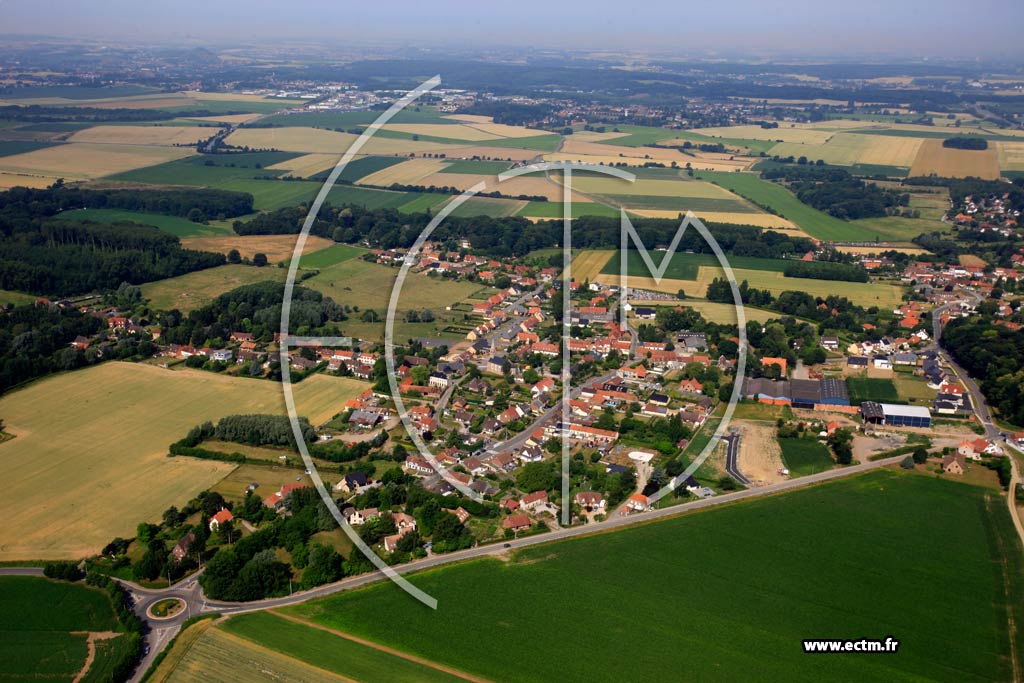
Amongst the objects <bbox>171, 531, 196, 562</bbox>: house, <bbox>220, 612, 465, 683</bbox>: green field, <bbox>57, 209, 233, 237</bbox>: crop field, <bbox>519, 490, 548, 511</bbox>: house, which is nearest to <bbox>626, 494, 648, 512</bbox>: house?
<bbox>519, 490, 548, 511</bbox>: house

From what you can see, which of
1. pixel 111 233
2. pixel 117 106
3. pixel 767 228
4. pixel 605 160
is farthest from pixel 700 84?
pixel 111 233

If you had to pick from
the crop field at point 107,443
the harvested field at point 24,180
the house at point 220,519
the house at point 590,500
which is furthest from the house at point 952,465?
the harvested field at point 24,180

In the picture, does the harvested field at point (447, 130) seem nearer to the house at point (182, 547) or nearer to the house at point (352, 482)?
the house at point (352, 482)

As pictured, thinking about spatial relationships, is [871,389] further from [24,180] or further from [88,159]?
[88,159]

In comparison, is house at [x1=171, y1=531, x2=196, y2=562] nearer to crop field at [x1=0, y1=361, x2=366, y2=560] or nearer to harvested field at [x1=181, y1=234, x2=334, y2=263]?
crop field at [x1=0, y1=361, x2=366, y2=560]

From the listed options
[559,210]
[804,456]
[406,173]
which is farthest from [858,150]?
[804,456]

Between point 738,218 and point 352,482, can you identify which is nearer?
point 352,482
